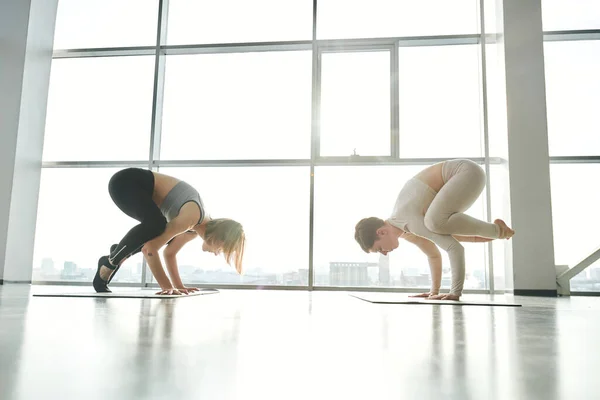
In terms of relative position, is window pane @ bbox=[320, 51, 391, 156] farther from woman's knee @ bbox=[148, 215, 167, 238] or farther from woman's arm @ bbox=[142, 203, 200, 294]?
woman's knee @ bbox=[148, 215, 167, 238]

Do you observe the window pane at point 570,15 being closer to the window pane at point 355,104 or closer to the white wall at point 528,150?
the white wall at point 528,150

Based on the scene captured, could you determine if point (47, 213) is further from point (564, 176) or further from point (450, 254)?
point (564, 176)

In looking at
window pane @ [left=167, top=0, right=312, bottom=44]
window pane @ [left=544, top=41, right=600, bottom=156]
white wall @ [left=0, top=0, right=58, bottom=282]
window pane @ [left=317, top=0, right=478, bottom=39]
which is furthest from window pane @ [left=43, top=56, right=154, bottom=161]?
window pane @ [left=544, top=41, right=600, bottom=156]

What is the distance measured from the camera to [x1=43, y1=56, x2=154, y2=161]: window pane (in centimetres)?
449

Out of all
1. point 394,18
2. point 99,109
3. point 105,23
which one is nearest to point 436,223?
point 394,18

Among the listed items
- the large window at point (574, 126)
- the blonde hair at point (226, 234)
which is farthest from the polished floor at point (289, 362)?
the large window at point (574, 126)

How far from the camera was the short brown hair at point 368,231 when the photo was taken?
2.47m

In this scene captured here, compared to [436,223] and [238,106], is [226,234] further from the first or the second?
[238,106]

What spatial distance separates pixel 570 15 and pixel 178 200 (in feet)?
12.2

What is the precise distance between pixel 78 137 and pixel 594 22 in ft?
15.5

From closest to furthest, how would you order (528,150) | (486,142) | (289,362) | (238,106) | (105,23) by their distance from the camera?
1. (289,362)
2. (528,150)
3. (486,142)
4. (238,106)
5. (105,23)

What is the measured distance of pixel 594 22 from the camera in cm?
405

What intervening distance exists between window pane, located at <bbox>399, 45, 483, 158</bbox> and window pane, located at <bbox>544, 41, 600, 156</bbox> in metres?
0.58

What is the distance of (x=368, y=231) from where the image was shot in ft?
8.10
